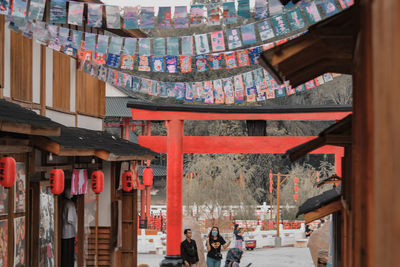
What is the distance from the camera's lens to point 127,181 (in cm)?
1292

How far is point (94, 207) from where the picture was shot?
482 inches

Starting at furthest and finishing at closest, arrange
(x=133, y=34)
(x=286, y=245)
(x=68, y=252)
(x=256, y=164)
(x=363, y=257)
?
(x=256, y=164), (x=286, y=245), (x=133, y=34), (x=68, y=252), (x=363, y=257)

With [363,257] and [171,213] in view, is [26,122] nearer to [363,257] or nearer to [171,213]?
[363,257]

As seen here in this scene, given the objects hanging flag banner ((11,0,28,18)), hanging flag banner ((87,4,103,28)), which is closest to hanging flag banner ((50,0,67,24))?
hanging flag banner ((87,4,103,28))

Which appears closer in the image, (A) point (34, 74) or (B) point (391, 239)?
(B) point (391, 239)

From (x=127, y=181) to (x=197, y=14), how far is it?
5280mm

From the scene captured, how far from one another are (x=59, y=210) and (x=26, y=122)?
452 cm

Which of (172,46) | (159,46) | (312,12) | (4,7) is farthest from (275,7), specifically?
(4,7)

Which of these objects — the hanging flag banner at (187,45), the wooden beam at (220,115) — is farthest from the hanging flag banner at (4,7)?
the wooden beam at (220,115)

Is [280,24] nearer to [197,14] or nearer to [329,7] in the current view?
[329,7]

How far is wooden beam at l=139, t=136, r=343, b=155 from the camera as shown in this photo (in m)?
16.7

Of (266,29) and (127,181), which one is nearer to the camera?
(266,29)

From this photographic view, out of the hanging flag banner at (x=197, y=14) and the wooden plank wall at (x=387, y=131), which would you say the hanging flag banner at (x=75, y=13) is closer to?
the hanging flag banner at (x=197, y=14)

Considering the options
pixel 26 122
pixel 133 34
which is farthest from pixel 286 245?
pixel 26 122
